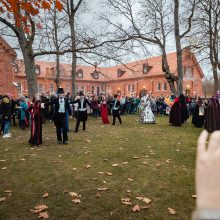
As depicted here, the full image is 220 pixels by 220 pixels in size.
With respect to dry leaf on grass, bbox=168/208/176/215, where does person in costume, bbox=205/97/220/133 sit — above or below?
above

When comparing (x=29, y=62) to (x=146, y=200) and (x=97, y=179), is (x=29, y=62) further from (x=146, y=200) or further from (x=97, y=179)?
(x=146, y=200)

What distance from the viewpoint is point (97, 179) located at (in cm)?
632

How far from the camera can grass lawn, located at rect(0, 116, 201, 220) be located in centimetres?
476

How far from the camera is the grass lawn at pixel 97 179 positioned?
4.76 metres

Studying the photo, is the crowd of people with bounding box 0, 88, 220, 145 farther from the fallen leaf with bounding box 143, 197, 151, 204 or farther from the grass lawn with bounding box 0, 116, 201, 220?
the fallen leaf with bounding box 143, 197, 151, 204

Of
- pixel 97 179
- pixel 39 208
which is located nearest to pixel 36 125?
pixel 97 179

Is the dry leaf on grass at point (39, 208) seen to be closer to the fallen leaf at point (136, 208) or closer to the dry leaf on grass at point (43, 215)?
the dry leaf on grass at point (43, 215)

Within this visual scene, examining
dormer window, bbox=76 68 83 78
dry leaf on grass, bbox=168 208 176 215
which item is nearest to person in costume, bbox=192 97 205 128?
dry leaf on grass, bbox=168 208 176 215

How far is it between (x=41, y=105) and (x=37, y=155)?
8.68 ft

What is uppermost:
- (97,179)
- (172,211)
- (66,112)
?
(66,112)

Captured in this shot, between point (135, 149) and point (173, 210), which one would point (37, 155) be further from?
point (173, 210)

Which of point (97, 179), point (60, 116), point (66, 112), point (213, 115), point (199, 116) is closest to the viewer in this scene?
point (97, 179)

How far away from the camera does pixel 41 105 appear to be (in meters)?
10.8

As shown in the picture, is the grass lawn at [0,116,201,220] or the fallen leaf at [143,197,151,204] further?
the fallen leaf at [143,197,151,204]
